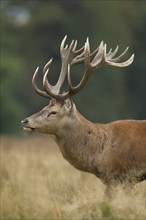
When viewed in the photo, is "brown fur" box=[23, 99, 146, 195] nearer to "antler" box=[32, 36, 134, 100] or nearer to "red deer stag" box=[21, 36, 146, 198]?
"red deer stag" box=[21, 36, 146, 198]

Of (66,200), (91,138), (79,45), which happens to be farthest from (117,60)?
(79,45)

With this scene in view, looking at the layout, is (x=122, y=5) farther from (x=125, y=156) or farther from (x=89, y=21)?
(x=125, y=156)

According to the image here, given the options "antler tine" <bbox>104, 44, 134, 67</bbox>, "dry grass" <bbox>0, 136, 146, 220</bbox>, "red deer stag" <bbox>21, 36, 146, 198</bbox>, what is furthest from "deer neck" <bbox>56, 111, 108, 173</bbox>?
"antler tine" <bbox>104, 44, 134, 67</bbox>

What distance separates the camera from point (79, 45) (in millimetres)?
45719

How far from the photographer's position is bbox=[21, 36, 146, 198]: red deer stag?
1243 centimetres

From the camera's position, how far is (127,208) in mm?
10969

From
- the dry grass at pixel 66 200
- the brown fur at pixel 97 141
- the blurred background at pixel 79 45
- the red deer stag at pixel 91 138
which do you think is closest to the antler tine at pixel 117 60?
the red deer stag at pixel 91 138

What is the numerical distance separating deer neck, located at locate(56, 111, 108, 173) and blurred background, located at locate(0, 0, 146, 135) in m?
29.0

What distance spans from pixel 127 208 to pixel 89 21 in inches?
1610

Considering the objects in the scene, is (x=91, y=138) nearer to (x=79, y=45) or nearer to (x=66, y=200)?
(x=66, y=200)

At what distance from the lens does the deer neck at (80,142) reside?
1262cm

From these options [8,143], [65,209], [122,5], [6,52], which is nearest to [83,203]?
[65,209]

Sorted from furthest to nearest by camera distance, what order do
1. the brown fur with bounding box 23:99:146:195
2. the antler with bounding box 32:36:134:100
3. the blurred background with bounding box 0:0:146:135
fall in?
the blurred background with bounding box 0:0:146:135 → the antler with bounding box 32:36:134:100 → the brown fur with bounding box 23:99:146:195

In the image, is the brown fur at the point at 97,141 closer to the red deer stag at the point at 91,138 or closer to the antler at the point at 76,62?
the red deer stag at the point at 91,138
